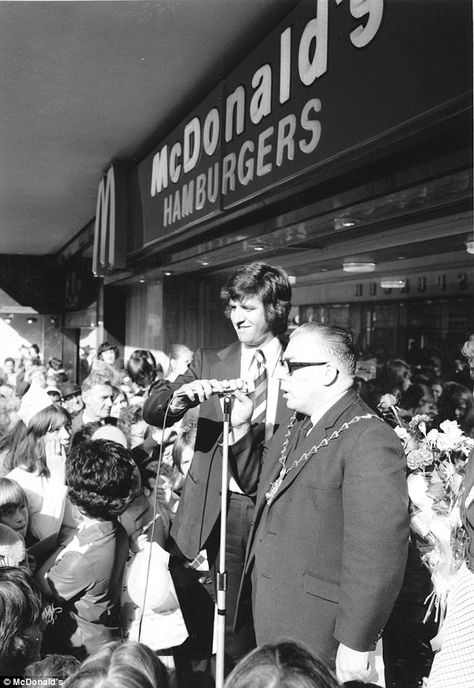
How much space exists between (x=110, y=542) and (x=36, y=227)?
310 inches

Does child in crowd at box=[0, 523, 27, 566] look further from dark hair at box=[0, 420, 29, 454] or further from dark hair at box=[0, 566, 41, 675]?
dark hair at box=[0, 420, 29, 454]

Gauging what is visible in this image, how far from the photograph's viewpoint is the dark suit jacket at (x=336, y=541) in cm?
167

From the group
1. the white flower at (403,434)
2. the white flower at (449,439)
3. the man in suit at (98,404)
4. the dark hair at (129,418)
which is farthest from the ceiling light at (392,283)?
the white flower at (449,439)

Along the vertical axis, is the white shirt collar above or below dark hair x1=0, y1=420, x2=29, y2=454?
above

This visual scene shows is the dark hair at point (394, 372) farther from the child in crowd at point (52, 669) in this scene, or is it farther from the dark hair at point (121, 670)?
the dark hair at point (121, 670)

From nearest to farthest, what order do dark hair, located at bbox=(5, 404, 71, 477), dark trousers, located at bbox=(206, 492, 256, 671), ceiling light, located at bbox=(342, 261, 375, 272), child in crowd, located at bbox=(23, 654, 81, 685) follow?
child in crowd, located at bbox=(23, 654, 81, 685), dark trousers, located at bbox=(206, 492, 256, 671), dark hair, located at bbox=(5, 404, 71, 477), ceiling light, located at bbox=(342, 261, 375, 272)

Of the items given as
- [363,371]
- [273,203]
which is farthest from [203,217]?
[363,371]

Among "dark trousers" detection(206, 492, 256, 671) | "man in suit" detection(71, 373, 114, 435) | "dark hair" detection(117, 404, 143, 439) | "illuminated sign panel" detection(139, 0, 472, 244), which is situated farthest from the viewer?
"dark hair" detection(117, 404, 143, 439)

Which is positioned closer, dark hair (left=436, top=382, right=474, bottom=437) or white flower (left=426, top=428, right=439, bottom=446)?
white flower (left=426, top=428, right=439, bottom=446)

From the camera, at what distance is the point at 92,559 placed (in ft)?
7.37

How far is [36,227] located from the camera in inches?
372

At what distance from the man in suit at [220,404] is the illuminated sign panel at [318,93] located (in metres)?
0.52

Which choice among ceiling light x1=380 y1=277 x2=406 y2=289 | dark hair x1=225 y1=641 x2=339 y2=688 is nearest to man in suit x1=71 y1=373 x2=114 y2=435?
ceiling light x1=380 y1=277 x2=406 y2=289

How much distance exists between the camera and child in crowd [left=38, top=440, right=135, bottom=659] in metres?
2.23
